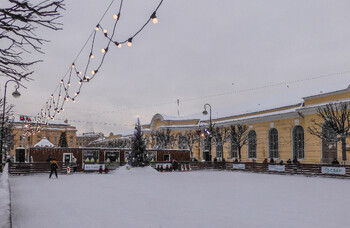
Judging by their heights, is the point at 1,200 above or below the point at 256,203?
above

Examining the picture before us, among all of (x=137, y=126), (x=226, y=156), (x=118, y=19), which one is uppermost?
(x=118, y=19)

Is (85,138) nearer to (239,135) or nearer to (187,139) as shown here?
(187,139)

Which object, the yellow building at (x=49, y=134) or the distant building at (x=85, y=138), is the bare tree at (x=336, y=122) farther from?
the distant building at (x=85, y=138)

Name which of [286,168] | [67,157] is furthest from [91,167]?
[286,168]

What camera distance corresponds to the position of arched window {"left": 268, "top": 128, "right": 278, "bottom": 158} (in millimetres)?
35000

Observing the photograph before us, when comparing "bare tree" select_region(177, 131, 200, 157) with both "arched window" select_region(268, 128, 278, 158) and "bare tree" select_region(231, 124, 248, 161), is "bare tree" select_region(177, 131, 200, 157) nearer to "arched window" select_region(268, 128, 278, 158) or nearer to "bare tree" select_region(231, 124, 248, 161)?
"bare tree" select_region(231, 124, 248, 161)

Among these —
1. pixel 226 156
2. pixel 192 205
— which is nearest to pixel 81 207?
pixel 192 205

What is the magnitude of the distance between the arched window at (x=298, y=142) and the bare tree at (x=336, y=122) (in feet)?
8.45

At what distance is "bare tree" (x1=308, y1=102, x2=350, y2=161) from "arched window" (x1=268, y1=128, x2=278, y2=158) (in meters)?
5.99

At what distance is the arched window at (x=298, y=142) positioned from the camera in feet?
104

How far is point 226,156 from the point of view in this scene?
42281 mm

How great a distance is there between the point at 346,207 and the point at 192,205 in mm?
4825

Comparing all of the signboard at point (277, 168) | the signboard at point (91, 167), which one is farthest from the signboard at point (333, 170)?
the signboard at point (91, 167)

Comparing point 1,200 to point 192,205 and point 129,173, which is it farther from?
point 129,173
